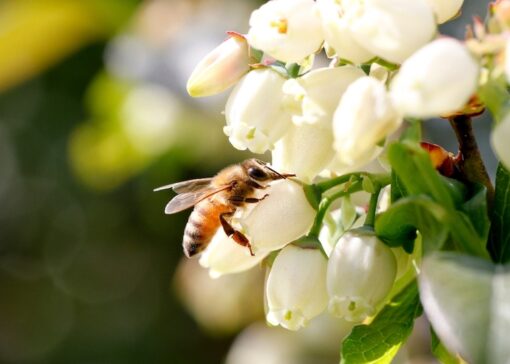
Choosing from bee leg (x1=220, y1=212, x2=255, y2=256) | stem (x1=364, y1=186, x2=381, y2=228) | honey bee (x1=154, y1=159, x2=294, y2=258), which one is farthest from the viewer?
honey bee (x1=154, y1=159, x2=294, y2=258)

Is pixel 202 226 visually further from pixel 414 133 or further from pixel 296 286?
pixel 414 133

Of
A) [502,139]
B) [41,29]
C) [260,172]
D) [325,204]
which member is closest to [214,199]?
[260,172]

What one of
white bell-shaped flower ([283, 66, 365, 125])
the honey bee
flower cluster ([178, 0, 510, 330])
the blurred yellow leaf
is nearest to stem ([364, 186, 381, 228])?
flower cluster ([178, 0, 510, 330])

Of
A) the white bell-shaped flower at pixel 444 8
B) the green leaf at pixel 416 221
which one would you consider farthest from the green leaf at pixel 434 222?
the white bell-shaped flower at pixel 444 8

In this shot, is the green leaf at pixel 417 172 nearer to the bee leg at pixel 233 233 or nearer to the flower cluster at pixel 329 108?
the flower cluster at pixel 329 108

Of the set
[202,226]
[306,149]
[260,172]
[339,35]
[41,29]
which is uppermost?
[339,35]

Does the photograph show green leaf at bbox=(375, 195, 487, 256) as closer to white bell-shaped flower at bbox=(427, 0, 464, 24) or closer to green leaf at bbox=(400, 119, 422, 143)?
green leaf at bbox=(400, 119, 422, 143)

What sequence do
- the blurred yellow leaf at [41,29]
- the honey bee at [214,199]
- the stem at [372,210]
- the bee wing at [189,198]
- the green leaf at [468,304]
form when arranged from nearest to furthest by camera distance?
the green leaf at [468,304], the stem at [372,210], the honey bee at [214,199], the bee wing at [189,198], the blurred yellow leaf at [41,29]
